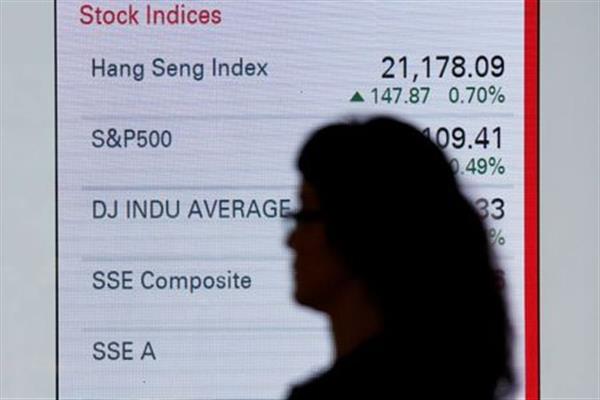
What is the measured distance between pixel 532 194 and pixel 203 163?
551mm

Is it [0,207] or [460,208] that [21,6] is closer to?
[0,207]

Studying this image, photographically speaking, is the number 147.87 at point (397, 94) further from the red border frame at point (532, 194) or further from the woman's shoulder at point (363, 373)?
the woman's shoulder at point (363, 373)

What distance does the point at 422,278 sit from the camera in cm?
125

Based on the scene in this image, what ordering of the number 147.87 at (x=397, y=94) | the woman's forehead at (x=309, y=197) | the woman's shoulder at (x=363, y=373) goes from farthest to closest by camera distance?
the number 147.87 at (x=397, y=94)
the woman's forehead at (x=309, y=197)
the woman's shoulder at (x=363, y=373)

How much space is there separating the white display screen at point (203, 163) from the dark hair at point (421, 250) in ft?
1.38

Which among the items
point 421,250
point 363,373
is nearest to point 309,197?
point 421,250

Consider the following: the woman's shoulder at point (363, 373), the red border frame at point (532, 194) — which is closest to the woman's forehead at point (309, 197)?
the woman's shoulder at point (363, 373)

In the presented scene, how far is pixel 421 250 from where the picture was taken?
126 cm

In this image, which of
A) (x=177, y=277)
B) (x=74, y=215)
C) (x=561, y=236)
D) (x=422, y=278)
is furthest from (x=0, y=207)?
(x=561, y=236)

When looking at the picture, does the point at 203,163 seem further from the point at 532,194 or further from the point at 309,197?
the point at 532,194

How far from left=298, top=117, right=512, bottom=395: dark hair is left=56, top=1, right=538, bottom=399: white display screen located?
1.38ft

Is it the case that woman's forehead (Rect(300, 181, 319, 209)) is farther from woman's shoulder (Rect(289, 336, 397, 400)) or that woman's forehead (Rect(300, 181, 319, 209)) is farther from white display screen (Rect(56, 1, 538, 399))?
woman's shoulder (Rect(289, 336, 397, 400))

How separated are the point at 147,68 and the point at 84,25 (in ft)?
0.42

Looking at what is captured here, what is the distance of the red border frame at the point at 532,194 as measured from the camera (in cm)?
174
